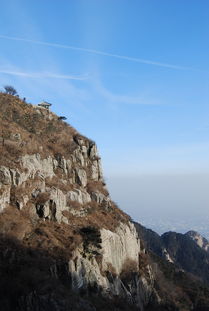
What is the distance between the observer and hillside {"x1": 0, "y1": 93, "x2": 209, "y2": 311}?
34750mm

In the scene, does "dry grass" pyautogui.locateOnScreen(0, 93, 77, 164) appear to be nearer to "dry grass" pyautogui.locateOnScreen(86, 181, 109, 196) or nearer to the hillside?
the hillside

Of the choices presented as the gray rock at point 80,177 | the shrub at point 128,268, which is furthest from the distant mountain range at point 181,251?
the shrub at point 128,268

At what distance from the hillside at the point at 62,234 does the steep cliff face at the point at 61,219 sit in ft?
0.38

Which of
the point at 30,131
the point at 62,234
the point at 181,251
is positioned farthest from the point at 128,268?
the point at 181,251

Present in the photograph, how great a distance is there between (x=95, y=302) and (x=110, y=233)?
14.3 m

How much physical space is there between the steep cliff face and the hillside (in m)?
0.12

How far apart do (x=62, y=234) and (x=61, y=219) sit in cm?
296

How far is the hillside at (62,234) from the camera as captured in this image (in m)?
34.8

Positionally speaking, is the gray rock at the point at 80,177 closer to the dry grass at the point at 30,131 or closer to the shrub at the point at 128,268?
the dry grass at the point at 30,131

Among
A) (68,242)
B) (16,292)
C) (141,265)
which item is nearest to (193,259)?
(141,265)

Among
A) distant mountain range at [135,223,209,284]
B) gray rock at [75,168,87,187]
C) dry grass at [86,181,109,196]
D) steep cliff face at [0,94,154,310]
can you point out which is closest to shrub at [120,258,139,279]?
steep cliff face at [0,94,154,310]

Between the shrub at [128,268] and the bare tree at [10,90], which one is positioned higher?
the bare tree at [10,90]

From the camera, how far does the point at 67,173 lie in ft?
195

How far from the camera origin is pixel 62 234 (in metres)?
45.8
